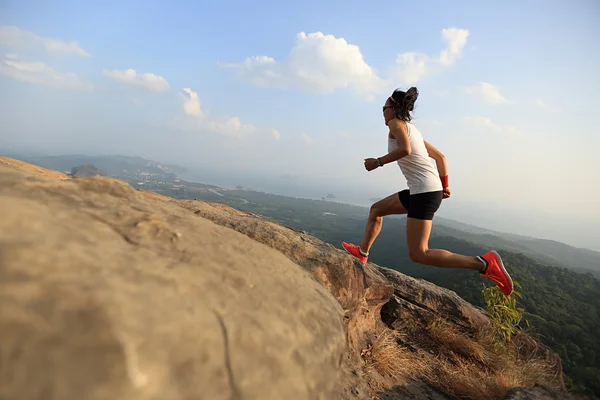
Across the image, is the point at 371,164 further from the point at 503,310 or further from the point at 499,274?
the point at 503,310

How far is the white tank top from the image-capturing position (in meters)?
4.00

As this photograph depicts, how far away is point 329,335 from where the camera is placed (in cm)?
171

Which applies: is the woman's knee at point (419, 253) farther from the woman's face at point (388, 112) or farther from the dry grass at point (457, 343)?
the dry grass at point (457, 343)

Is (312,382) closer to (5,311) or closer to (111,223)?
(5,311)

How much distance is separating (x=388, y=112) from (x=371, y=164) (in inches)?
31.8

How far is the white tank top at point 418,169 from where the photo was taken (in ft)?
13.1

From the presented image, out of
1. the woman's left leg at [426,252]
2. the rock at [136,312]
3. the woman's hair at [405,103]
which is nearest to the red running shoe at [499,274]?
the woman's left leg at [426,252]

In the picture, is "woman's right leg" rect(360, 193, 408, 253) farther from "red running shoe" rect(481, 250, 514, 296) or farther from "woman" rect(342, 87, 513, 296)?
"red running shoe" rect(481, 250, 514, 296)

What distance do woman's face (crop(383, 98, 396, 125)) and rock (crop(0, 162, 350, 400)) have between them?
10.4ft

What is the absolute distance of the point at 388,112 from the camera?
13.8ft

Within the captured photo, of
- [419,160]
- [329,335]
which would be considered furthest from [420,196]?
[329,335]

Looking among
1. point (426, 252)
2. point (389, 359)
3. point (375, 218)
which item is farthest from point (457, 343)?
point (375, 218)

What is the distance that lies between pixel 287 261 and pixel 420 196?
2461mm

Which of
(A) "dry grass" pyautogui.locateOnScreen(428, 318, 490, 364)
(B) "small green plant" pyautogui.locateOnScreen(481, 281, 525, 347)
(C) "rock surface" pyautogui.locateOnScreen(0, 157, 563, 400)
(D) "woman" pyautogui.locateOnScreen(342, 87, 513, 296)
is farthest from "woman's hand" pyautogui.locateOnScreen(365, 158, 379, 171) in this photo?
(A) "dry grass" pyautogui.locateOnScreen(428, 318, 490, 364)
